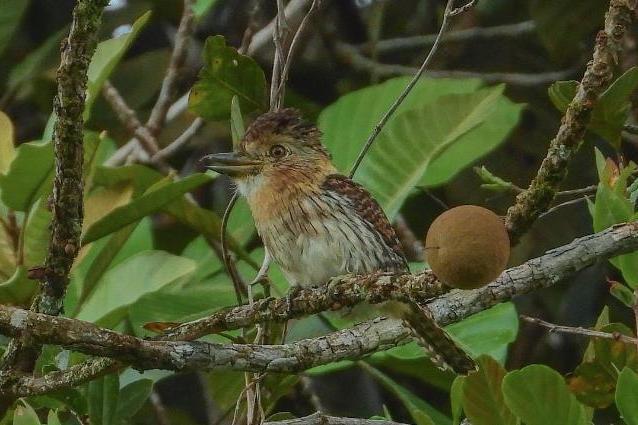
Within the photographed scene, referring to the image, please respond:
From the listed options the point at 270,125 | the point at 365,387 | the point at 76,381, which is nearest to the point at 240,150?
the point at 270,125

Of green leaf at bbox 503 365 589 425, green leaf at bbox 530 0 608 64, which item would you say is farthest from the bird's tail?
green leaf at bbox 530 0 608 64

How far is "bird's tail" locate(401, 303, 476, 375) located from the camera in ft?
8.62

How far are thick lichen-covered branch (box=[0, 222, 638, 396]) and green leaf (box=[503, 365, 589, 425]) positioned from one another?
0.83 feet

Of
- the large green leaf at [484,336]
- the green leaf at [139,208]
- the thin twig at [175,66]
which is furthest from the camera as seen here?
the thin twig at [175,66]

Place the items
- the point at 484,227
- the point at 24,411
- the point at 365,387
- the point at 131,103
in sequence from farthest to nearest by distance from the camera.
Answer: the point at 131,103, the point at 365,387, the point at 24,411, the point at 484,227

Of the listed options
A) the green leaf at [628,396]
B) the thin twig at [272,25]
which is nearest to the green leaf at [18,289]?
the green leaf at [628,396]

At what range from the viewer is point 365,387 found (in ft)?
14.4

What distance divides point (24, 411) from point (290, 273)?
124 centimetres

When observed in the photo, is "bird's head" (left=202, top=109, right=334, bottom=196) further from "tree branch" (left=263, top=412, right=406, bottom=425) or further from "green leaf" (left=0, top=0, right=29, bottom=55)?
"tree branch" (left=263, top=412, right=406, bottom=425)

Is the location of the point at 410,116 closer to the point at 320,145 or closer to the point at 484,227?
the point at 320,145

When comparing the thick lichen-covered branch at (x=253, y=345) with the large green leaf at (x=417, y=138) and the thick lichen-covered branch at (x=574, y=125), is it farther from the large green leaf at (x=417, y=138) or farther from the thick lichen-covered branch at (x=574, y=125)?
the large green leaf at (x=417, y=138)

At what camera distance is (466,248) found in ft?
6.26

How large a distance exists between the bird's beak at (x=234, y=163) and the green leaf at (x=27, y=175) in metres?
0.68

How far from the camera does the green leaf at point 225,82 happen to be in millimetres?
2895
